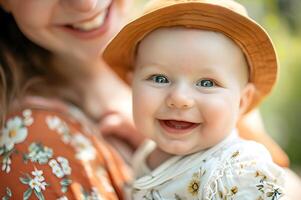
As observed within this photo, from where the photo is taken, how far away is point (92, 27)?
2.07 metres

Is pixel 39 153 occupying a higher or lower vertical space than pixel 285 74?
lower

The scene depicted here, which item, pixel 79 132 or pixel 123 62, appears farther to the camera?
pixel 79 132

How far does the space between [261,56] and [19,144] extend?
75cm

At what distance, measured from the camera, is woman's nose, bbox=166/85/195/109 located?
1.56 metres

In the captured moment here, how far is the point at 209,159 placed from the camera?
162 centimetres

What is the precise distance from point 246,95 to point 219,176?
28 cm

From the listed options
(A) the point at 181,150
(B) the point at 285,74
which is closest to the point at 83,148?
(A) the point at 181,150

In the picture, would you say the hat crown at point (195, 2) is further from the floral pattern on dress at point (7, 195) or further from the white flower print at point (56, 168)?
the floral pattern on dress at point (7, 195)

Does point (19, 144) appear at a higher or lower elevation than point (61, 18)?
lower

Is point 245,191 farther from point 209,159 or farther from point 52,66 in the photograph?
point 52,66

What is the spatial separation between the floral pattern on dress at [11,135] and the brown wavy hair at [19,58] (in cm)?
24

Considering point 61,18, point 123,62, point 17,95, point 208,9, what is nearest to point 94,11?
point 61,18

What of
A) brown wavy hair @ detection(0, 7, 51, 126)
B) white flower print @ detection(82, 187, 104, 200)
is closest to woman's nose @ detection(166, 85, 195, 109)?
white flower print @ detection(82, 187, 104, 200)

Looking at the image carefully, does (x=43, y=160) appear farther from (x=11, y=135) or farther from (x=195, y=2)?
(x=195, y=2)
